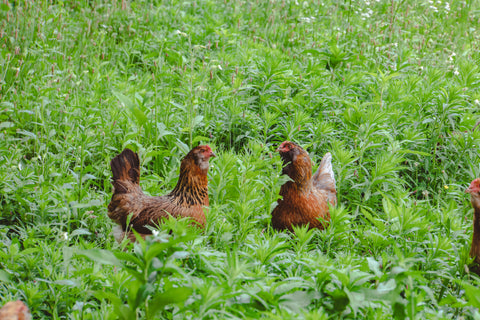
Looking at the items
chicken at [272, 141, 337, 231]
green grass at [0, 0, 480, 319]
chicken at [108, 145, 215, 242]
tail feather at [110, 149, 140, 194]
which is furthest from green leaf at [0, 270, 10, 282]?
chicken at [272, 141, 337, 231]

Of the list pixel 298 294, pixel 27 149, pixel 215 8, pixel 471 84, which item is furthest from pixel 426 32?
pixel 298 294

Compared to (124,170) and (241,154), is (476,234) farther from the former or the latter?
(124,170)

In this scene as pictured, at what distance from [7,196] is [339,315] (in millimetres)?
2584

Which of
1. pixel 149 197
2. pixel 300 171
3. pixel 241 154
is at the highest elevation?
pixel 300 171

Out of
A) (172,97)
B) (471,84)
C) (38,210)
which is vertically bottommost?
(38,210)

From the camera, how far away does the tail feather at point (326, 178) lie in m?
4.22

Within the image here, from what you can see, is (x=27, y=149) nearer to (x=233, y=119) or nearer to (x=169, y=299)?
(x=233, y=119)

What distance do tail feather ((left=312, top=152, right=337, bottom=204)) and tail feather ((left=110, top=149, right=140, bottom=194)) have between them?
147 centimetres

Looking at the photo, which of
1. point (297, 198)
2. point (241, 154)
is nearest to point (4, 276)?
point (297, 198)

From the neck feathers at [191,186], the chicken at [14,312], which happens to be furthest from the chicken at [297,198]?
the chicken at [14,312]

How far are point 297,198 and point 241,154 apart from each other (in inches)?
39.1

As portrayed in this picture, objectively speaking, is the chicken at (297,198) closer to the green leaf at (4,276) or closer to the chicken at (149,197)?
the chicken at (149,197)

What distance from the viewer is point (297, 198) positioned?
3.85 m

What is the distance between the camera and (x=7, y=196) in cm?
374
